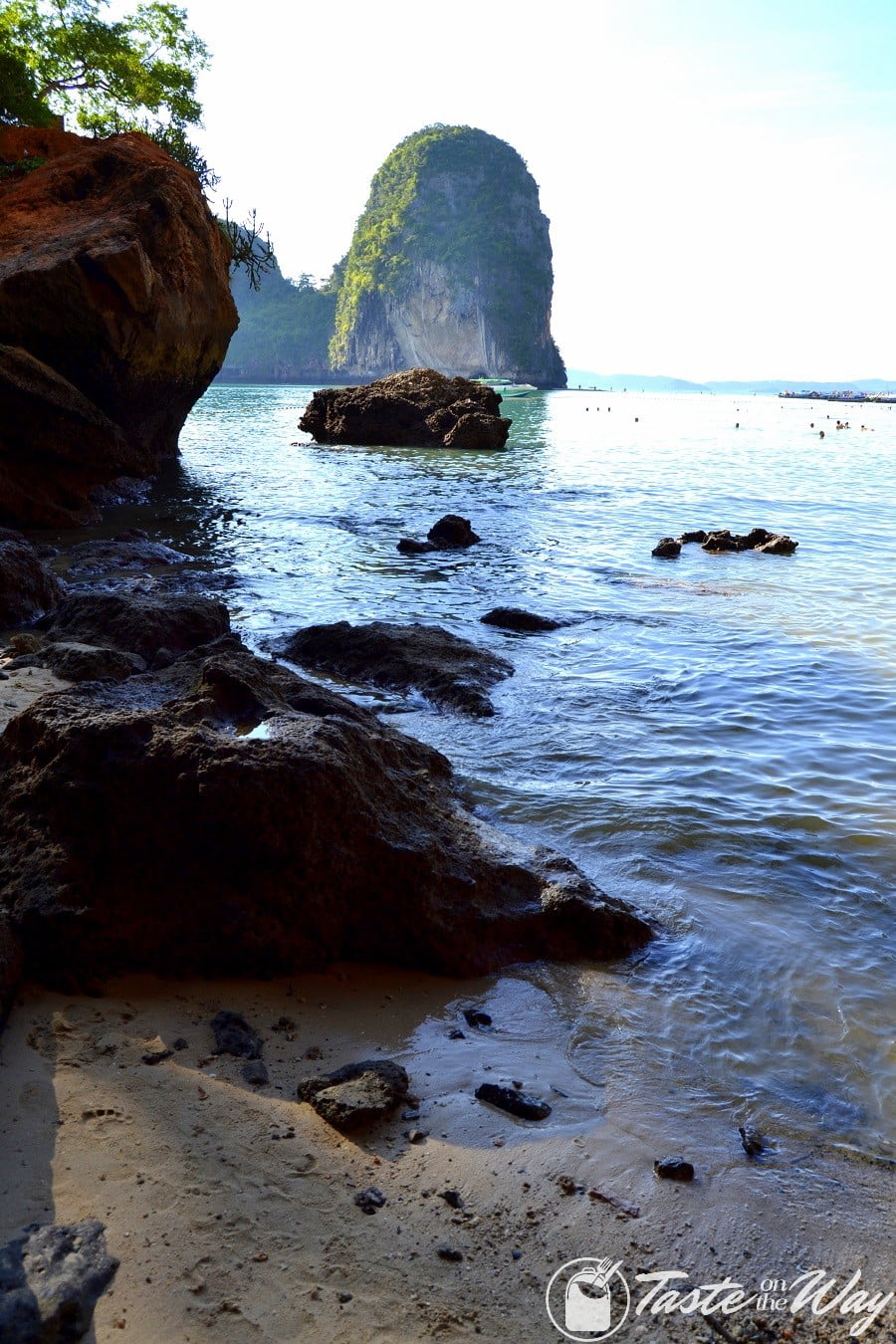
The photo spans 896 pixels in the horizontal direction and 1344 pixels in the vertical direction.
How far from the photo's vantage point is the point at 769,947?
382 centimetres

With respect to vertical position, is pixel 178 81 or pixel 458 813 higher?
pixel 178 81

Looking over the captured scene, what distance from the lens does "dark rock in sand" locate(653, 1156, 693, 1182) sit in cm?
250

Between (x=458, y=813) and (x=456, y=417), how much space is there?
30.0 meters

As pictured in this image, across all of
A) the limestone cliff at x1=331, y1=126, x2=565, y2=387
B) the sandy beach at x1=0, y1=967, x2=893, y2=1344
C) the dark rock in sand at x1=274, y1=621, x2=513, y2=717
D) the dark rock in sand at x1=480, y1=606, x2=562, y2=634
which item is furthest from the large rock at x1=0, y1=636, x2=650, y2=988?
the limestone cliff at x1=331, y1=126, x2=565, y2=387

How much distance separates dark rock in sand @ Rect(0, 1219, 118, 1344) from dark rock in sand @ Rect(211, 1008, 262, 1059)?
A: 724mm

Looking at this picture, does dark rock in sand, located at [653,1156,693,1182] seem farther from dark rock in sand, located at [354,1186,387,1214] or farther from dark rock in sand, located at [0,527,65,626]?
dark rock in sand, located at [0,527,65,626]

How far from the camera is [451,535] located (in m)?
13.8

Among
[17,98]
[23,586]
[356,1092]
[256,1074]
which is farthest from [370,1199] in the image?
[17,98]

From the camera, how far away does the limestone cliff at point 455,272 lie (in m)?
121

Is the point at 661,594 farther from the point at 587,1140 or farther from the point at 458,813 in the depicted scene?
the point at 587,1140

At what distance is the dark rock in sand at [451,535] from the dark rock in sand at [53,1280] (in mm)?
12015

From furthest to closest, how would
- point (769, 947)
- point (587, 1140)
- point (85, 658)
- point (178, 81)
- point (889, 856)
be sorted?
point (178, 81)
point (85, 658)
point (889, 856)
point (769, 947)
point (587, 1140)

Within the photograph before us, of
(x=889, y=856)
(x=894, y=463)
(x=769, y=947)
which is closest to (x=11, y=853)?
(x=769, y=947)

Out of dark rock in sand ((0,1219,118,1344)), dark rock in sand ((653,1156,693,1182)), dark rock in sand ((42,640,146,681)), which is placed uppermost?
dark rock in sand ((42,640,146,681))
